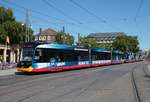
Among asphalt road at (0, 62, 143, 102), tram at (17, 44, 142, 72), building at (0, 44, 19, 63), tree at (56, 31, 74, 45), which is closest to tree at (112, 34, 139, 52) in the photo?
tree at (56, 31, 74, 45)

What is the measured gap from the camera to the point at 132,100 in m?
12.1

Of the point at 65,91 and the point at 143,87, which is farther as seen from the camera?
the point at 143,87

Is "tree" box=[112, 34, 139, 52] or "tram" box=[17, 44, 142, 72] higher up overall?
"tree" box=[112, 34, 139, 52]

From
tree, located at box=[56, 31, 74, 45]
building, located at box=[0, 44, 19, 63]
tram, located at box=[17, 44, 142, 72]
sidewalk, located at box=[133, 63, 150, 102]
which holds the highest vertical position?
tree, located at box=[56, 31, 74, 45]

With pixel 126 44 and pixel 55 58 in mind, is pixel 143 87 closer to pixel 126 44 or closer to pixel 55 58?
pixel 55 58

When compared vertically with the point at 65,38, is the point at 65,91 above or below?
below

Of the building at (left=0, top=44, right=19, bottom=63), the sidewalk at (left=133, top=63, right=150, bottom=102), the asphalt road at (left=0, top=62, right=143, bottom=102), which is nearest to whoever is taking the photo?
the asphalt road at (left=0, top=62, right=143, bottom=102)

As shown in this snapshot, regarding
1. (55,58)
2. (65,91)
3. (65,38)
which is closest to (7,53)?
(65,38)

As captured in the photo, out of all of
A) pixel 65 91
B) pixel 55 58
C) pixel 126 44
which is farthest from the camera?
pixel 126 44

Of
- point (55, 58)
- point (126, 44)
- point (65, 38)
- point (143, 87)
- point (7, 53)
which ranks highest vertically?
point (126, 44)

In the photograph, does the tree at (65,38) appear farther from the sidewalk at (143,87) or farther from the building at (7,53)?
the sidewalk at (143,87)

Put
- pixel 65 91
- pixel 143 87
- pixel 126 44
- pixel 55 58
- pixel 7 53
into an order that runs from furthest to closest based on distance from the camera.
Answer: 1. pixel 126 44
2. pixel 7 53
3. pixel 55 58
4. pixel 143 87
5. pixel 65 91

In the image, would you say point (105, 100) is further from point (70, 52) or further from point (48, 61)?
point (70, 52)

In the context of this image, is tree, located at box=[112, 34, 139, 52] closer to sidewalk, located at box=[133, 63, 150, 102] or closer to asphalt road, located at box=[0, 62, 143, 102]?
sidewalk, located at box=[133, 63, 150, 102]
